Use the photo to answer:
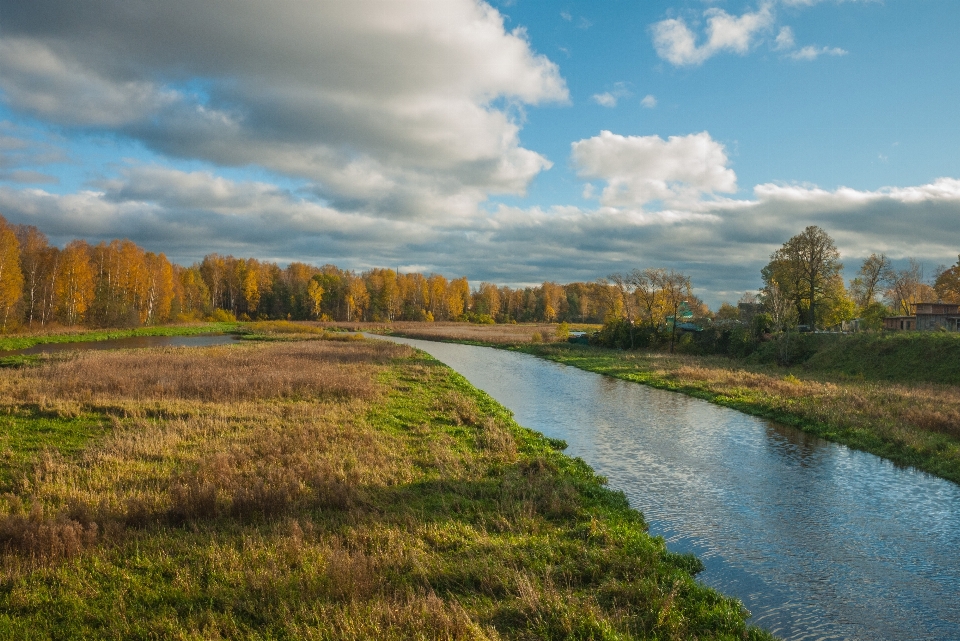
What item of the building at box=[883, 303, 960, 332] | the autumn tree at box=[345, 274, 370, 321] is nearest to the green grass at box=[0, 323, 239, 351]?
the autumn tree at box=[345, 274, 370, 321]

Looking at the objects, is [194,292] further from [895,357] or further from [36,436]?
[895,357]

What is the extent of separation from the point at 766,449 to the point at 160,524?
18.9 m

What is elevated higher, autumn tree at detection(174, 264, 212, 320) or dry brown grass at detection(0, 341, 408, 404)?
autumn tree at detection(174, 264, 212, 320)

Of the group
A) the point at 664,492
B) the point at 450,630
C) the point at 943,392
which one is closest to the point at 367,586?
the point at 450,630

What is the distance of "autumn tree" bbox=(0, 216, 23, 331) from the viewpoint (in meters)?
58.5

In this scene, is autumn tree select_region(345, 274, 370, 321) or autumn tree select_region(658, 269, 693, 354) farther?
autumn tree select_region(345, 274, 370, 321)

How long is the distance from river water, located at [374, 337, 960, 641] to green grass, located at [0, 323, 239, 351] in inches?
2147

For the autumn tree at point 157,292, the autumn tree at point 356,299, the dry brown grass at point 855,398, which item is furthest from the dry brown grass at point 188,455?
the autumn tree at point 356,299

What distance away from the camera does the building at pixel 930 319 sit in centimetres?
4806

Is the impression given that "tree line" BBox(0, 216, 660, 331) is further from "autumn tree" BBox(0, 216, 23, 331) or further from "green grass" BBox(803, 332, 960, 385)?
"green grass" BBox(803, 332, 960, 385)

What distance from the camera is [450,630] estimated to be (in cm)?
683

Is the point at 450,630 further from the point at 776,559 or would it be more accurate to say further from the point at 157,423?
the point at 157,423

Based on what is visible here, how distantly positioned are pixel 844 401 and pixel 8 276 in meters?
76.5

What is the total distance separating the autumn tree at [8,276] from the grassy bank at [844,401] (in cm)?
6164
